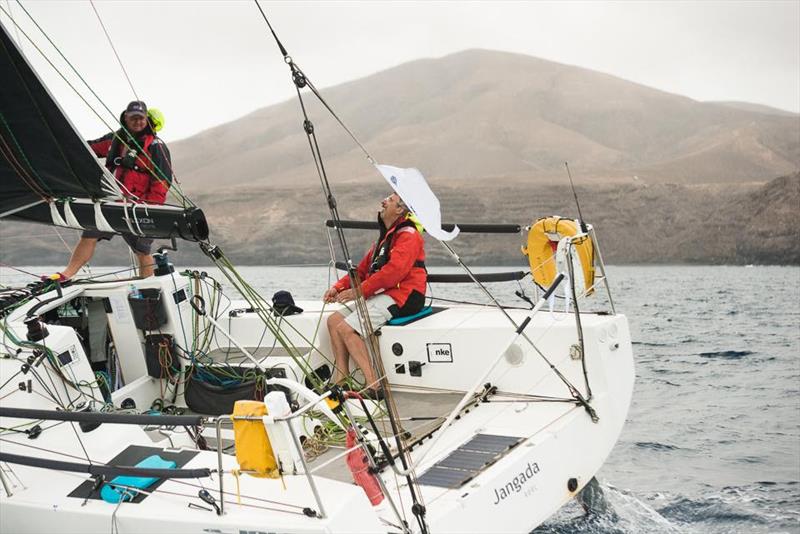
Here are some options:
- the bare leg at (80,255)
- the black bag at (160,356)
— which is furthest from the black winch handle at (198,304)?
the bare leg at (80,255)

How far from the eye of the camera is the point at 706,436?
934 centimetres

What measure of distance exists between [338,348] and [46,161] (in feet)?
7.87

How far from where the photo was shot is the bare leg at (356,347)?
5.84 meters

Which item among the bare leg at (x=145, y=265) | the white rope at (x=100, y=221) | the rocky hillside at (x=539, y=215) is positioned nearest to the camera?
the white rope at (x=100, y=221)

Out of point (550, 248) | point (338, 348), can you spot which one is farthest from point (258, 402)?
point (550, 248)

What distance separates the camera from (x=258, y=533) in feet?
11.3

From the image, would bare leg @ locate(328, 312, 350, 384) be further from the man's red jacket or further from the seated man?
the man's red jacket

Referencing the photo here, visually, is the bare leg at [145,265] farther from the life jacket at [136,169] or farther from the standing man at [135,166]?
the life jacket at [136,169]

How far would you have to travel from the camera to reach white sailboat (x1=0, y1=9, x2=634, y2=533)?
3717 millimetres

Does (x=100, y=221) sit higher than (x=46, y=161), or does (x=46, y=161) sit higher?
(x=46, y=161)

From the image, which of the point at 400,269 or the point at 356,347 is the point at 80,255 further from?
the point at 400,269

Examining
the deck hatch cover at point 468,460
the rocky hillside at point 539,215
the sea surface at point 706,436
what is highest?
the deck hatch cover at point 468,460

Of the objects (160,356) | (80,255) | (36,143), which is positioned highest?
(36,143)

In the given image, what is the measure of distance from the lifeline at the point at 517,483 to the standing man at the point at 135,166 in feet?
10.6
